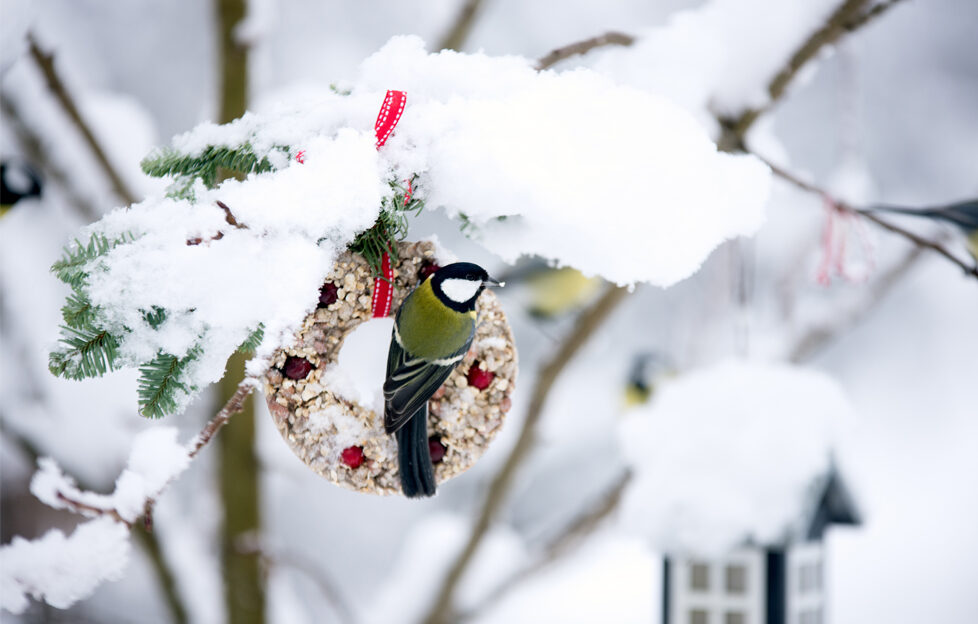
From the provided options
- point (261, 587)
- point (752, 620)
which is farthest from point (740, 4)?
point (261, 587)

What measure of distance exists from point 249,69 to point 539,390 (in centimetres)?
83

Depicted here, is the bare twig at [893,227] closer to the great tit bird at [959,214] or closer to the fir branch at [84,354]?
the great tit bird at [959,214]

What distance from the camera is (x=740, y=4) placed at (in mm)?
1018

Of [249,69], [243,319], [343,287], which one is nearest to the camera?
[243,319]

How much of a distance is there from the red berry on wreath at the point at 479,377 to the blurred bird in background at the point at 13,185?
0.96 metres

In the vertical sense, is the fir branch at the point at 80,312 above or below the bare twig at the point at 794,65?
below

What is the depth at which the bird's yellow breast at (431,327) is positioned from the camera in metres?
0.66

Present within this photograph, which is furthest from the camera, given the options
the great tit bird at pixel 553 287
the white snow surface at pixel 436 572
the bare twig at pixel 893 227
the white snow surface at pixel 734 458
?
the white snow surface at pixel 436 572

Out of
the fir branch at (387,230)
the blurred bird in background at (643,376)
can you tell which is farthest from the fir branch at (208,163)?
the blurred bird in background at (643,376)

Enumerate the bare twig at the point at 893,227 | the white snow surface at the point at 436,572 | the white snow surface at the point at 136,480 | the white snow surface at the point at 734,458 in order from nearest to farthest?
the white snow surface at the point at 136,480, the bare twig at the point at 893,227, the white snow surface at the point at 734,458, the white snow surface at the point at 436,572

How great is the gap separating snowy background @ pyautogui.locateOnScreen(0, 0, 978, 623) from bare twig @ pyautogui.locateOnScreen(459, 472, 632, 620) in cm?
3

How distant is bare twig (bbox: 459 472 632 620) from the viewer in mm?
1584

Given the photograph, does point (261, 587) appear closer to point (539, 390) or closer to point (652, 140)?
point (539, 390)

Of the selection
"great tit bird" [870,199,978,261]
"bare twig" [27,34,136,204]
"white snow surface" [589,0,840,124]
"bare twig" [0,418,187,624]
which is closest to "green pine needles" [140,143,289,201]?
"white snow surface" [589,0,840,124]
